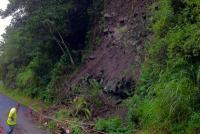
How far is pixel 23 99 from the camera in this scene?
32.4 metres

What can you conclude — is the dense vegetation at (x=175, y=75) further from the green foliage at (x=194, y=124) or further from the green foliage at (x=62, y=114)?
the green foliage at (x=62, y=114)

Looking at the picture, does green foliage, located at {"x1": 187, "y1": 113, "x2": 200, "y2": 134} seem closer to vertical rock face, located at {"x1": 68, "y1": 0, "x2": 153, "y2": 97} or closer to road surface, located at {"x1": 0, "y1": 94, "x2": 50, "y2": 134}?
vertical rock face, located at {"x1": 68, "y1": 0, "x2": 153, "y2": 97}

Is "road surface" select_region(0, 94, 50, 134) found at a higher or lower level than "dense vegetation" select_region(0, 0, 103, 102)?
lower

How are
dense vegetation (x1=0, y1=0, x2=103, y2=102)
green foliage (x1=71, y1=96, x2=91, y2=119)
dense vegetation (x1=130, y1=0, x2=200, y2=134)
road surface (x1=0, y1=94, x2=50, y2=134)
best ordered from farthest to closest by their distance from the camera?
1. dense vegetation (x1=0, y1=0, x2=103, y2=102)
2. green foliage (x1=71, y1=96, x2=91, y2=119)
3. road surface (x1=0, y1=94, x2=50, y2=134)
4. dense vegetation (x1=130, y1=0, x2=200, y2=134)

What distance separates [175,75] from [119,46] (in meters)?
9.62

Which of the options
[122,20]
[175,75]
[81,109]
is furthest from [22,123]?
[175,75]

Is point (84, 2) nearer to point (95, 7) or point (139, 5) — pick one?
point (95, 7)

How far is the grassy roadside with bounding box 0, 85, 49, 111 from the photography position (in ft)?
89.9

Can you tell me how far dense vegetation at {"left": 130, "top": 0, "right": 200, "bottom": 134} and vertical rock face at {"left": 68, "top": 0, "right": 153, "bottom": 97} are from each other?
387cm

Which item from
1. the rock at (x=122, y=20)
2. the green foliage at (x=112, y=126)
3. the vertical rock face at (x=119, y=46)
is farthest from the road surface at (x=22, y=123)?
the rock at (x=122, y=20)

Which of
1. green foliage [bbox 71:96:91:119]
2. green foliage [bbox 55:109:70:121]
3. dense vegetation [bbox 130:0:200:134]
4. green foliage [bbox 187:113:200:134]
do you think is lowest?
green foliage [bbox 55:109:70:121]

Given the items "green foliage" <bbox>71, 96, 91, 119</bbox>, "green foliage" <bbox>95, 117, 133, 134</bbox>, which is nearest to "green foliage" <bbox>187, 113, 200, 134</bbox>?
"green foliage" <bbox>95, 117, 133, 134</bbox>

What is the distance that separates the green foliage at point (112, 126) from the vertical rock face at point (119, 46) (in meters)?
2.25

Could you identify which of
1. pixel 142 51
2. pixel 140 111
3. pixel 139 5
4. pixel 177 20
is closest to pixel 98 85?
pixel 142 51
